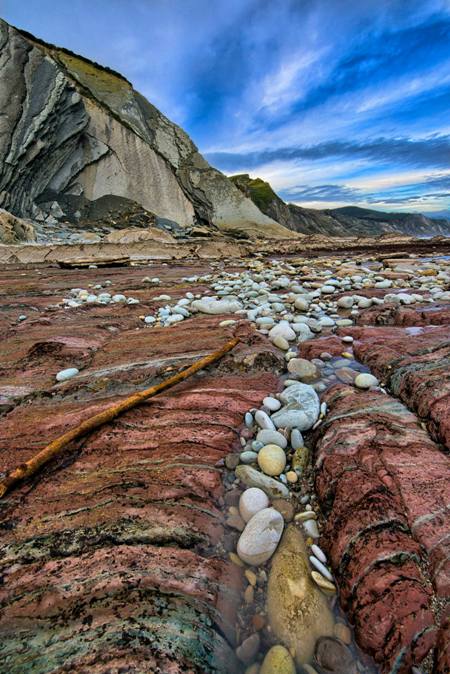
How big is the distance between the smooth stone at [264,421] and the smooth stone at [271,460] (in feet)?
0.68

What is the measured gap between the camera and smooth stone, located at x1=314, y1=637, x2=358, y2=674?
110cm

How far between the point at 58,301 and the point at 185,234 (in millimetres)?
20715

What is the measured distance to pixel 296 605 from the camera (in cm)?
128

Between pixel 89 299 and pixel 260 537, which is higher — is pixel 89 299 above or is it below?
above

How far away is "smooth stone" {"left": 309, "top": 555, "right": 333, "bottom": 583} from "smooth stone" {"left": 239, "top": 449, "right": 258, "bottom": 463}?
615 mm

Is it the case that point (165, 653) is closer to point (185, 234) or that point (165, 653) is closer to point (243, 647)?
point (243, 647)

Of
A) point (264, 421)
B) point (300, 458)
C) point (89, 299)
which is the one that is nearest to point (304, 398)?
point (264, 421)

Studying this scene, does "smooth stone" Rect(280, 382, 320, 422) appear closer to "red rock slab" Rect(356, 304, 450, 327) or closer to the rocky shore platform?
the rocky shore platform

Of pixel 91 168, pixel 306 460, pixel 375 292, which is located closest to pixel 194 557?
pixel 306 460

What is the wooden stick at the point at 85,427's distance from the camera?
5.27ft

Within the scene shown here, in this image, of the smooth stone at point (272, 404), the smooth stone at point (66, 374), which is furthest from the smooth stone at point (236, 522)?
the smooth stone at point (66, 374)

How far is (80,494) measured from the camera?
5.27 feet

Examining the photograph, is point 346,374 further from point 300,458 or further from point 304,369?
point 300,458

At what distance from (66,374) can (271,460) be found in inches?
73.4
